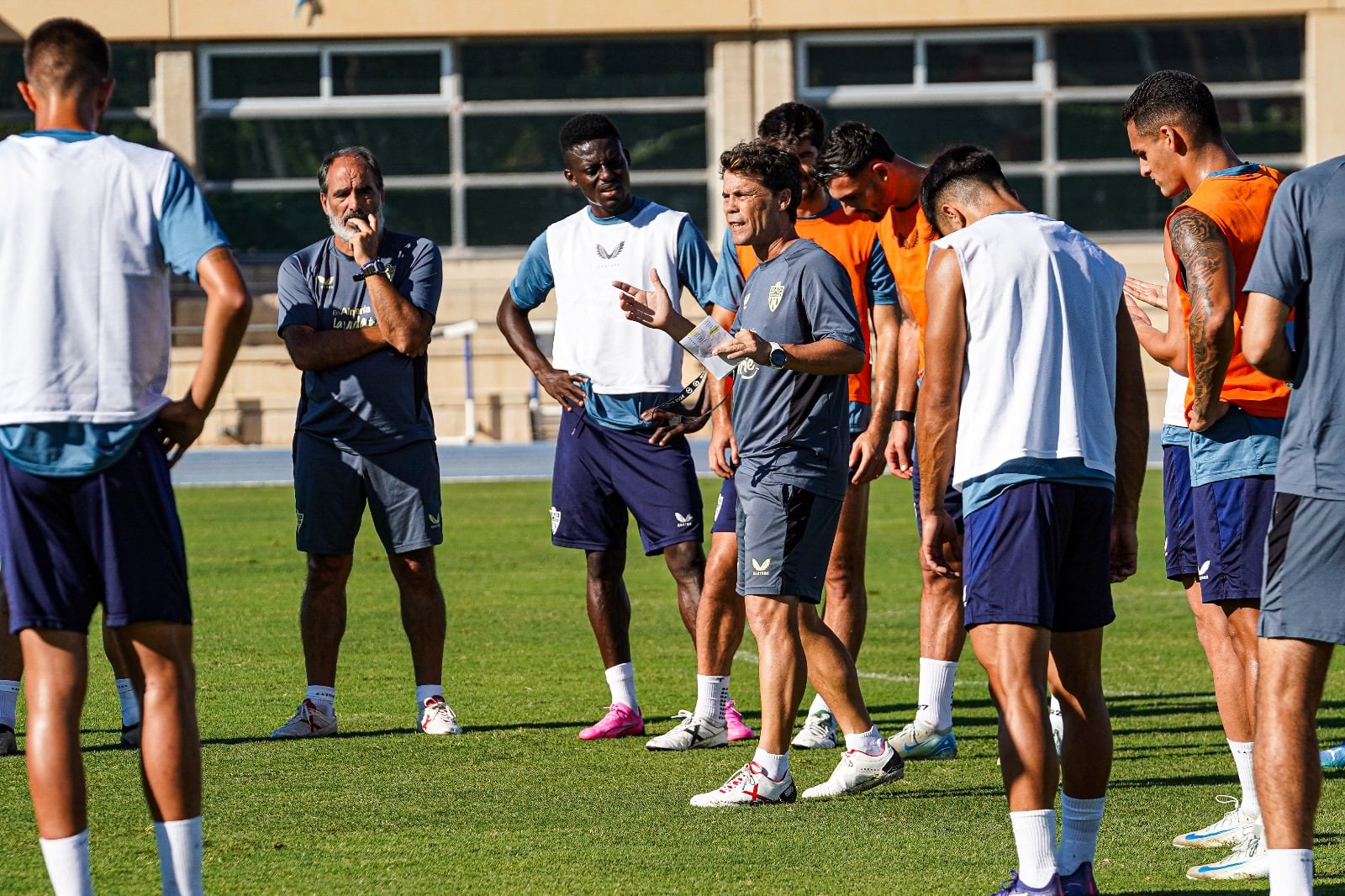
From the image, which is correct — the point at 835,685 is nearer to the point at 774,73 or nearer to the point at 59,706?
the point at 59,706

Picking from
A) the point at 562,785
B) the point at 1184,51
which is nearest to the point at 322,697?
the point at 562,785

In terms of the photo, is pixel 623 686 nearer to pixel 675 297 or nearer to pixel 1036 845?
pixel 675 297

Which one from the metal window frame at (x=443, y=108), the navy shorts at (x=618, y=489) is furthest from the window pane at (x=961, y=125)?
the navy shorts at (x=618, y=489)

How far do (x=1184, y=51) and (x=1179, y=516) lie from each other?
89.6ft

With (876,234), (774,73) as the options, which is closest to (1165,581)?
(876,234)

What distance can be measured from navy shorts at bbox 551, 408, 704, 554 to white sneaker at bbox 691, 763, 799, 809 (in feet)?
5.64

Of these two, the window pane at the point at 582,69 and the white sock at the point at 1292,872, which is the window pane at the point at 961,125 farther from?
the white sock at the point at 1292,872

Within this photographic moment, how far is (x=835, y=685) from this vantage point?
20.3 ft

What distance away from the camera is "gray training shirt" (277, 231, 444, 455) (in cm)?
761

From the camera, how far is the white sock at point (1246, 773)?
561 centimetres

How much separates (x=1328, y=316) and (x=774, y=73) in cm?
2750

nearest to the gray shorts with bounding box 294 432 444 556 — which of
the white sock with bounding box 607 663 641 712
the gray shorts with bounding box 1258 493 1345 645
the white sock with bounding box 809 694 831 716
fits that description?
the white sock with bounding box 607 663 641 712

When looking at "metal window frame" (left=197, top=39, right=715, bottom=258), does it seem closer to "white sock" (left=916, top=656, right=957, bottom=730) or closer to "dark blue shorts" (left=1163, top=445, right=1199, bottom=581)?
"white sock" (left=916, top=656, right=957, bottom=730)

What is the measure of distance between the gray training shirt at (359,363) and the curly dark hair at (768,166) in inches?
71.3
